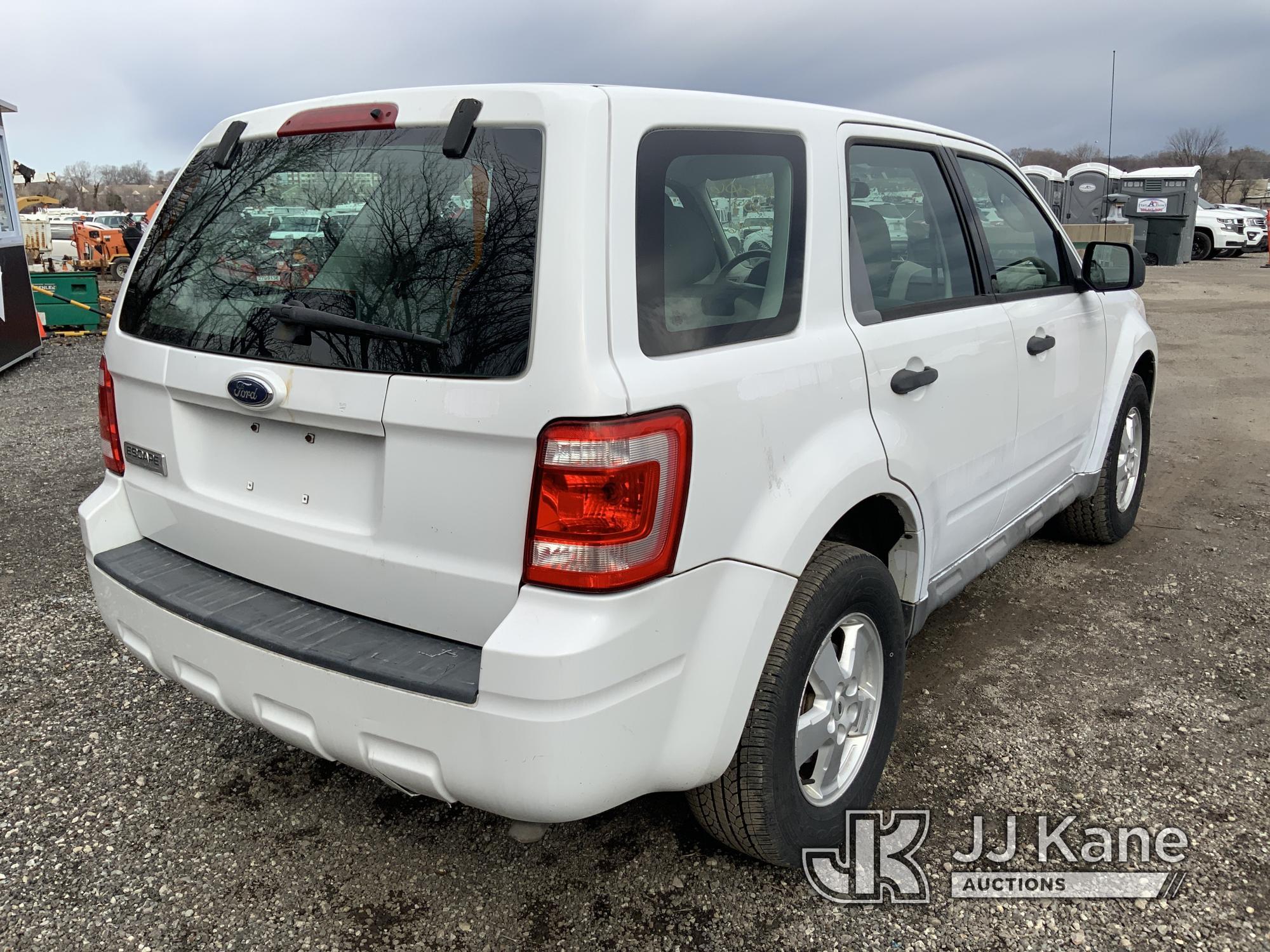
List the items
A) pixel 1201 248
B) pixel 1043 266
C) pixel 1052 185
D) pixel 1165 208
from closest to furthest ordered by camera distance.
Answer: pixel 1043 266 < pixel 1165 208 < pixel 1052 185 < pixel 1201 248

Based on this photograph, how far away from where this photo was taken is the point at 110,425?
105 inches

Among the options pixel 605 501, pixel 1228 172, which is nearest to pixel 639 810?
pixel 605 501

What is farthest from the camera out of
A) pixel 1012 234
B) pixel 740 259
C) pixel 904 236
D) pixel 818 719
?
pixel 1012 234

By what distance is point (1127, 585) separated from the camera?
4391 millimetres

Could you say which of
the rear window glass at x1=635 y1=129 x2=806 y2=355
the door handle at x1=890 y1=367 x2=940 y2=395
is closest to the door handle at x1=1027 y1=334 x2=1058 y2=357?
the door handle at x1=890 y1=367 x2=940 y2=395

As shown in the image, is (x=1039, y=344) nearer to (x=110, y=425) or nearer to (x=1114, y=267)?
(x=1114, y=267)

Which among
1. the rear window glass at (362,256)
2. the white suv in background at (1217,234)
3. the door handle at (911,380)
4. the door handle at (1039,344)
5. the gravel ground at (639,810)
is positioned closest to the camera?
the rear window glass at (362,256)

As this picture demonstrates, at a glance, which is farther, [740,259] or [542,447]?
[740,259]

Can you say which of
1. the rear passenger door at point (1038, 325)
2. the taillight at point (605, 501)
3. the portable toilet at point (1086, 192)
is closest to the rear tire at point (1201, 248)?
the portable toilet at point (1086, 192)

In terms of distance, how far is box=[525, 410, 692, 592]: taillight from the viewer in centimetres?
182

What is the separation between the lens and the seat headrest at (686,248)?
6.63ft

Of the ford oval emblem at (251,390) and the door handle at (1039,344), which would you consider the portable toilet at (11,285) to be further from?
the door handle at (1039,344)

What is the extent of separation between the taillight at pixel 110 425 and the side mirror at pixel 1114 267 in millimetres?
3445

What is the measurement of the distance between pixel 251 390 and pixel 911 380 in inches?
64.0
